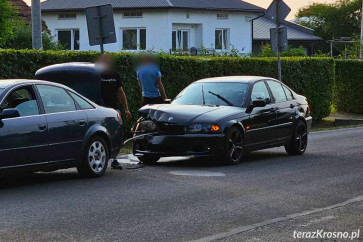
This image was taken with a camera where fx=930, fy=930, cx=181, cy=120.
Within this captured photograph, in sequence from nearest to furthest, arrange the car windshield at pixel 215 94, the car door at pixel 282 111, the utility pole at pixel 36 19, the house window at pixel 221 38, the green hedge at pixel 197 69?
the car windshield at pixel 215 94, the car door at pixel 282 111, the green hedge at pixel 197 69, the utility pole at pixel 36 19, the house window at pixel 221 38

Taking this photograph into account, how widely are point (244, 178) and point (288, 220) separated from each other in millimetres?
3759

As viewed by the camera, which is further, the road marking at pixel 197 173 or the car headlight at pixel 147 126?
the car headlight at pixel 147 126

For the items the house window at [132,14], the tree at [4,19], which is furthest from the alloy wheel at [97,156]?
the house window at [132,14]

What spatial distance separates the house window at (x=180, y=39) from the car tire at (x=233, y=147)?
40.3 metres

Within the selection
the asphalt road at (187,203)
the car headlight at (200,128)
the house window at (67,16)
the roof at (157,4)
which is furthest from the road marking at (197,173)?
the house window at (67,16)

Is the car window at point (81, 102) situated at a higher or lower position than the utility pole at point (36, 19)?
lower

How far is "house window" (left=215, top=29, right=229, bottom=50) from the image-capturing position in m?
58.7

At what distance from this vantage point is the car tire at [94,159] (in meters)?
12.7

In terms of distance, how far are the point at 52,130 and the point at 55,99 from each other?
655 millimetres

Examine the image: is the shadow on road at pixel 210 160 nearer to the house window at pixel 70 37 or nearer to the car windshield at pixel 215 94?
the car windshield at pixel 215 94

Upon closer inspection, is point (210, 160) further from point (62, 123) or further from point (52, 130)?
point (52, 130)

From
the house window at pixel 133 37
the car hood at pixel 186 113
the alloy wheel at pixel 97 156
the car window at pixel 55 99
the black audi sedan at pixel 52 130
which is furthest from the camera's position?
the house window at pixel 133 37

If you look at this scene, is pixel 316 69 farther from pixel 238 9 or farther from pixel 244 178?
pixel 238 9

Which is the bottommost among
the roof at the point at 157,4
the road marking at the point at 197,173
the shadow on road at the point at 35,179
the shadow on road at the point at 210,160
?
the shadow on road at the point at 210,160
